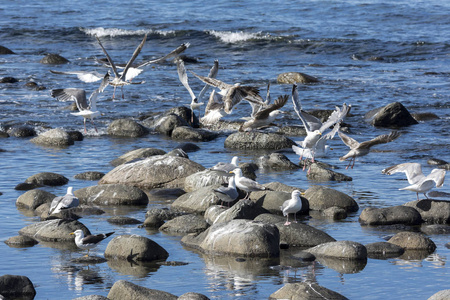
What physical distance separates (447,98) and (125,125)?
11.5 m

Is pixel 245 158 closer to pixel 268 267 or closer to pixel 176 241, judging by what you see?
pixel 176 241

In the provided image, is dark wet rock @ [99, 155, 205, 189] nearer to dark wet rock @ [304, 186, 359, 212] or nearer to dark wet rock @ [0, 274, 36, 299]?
dark wet rock @ [304, 186, 359, 212]

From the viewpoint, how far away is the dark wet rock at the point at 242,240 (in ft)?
33.4

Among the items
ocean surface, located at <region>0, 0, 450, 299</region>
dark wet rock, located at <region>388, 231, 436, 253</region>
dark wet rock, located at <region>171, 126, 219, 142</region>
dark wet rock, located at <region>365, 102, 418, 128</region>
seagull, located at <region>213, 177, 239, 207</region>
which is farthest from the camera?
dark wet rock, located at <region>365, 102, 418, 128</region>

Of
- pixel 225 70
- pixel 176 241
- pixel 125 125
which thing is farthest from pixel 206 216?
pixel 225 70

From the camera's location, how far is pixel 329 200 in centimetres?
1294

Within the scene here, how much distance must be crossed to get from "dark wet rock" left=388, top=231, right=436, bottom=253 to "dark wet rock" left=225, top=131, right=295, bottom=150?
8271mm

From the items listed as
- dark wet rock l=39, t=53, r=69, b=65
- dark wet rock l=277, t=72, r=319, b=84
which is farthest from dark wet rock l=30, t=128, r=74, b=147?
dark wet rock l=39, t=53, r=69, b=65

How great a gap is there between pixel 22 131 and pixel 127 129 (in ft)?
9.33

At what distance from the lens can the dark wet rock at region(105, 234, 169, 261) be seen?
1000 cm

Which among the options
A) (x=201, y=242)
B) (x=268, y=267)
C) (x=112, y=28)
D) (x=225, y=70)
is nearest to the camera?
(x=268, y=267)

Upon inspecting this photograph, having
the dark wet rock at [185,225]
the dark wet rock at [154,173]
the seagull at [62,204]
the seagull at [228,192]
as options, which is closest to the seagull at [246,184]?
the seagull at [228,192]

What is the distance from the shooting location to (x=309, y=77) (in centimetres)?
2891

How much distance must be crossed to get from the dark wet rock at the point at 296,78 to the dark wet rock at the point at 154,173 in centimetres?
1458
